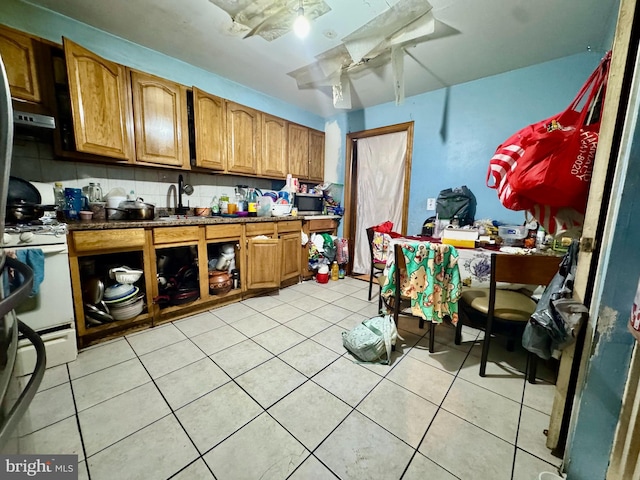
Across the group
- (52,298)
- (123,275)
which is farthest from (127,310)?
(52,298)

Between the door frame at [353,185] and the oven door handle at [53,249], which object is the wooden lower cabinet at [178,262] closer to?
the oven door handle at [53,249]

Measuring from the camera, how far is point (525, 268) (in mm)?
1273

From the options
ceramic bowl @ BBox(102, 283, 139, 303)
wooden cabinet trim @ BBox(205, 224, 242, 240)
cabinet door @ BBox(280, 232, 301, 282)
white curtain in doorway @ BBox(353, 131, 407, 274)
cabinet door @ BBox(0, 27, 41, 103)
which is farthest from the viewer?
white curtain in doorway @ BBox(353, 131, 407, 274)

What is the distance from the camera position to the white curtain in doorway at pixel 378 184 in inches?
127

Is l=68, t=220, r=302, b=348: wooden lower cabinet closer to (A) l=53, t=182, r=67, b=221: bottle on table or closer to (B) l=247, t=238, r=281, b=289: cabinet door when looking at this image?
(B) l=247, t=238, r=281, b=289: cabinet door

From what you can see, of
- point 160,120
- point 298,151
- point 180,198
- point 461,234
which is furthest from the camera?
point 298,151

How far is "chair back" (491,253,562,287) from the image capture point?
1.25 metres

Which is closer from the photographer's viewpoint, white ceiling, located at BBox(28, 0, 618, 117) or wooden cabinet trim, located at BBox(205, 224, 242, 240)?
white ceiling, located at BBox(28, 0, 618, 117)

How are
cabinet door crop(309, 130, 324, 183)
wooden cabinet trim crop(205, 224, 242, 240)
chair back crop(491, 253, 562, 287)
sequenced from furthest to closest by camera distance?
cabinet door crop(309, 130, 324, 183) → wooden cabinet trim crop(205, 224, 242, 240) → chair back crop(491, 253, 562, 287)

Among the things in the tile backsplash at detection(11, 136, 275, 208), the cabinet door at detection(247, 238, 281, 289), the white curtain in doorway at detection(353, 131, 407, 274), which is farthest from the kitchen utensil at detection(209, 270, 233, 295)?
the white curtain in doorway at detection(353, 131, 407, 274)

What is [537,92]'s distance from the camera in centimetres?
222

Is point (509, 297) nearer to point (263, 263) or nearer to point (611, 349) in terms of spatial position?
point (611, 349)

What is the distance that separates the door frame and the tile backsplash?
139cm

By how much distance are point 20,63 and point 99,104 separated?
0.42 meters
